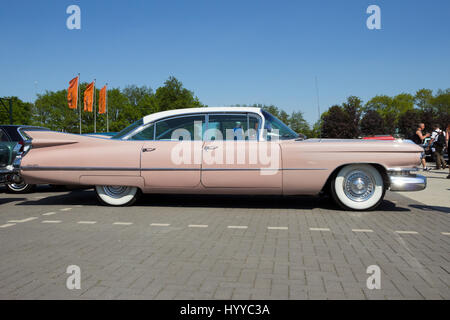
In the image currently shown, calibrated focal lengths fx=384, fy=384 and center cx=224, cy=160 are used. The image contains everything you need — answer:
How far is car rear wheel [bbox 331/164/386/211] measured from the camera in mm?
6355

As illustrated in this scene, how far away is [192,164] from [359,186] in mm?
2796

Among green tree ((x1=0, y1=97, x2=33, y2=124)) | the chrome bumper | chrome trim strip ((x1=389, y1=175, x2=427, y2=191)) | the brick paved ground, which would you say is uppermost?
green tree ((x1=0, y1=97, x2=33, y2=124))

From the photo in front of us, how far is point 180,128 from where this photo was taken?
6.68 meters

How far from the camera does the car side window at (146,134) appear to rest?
21.9 ft

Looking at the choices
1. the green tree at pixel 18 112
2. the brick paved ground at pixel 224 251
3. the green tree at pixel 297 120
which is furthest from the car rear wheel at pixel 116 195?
the green tree at pixel 297 120

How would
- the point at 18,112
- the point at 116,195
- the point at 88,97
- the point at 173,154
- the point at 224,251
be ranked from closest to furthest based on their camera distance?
the point at 224,251 → the point at 173,154 → the point at 116,195 → the point at 88,97 → the point at 18,112

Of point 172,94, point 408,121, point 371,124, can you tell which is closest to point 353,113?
point 371,124

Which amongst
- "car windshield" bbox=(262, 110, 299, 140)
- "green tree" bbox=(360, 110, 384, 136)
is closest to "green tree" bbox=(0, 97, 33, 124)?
"green tree" bbox=(360, 110, 384, 136)

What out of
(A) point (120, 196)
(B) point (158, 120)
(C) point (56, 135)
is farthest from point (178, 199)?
(C) point (56, 135)

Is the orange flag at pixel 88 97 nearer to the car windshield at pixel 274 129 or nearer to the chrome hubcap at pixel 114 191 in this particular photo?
the chrome hubcap at pixel 114 191

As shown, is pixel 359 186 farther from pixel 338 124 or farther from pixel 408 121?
pixel 408 121

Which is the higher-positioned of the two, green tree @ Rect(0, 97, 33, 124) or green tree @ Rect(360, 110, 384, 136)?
green tree @ Rect(0, 97, 33, 124)

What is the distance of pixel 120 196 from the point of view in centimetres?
685

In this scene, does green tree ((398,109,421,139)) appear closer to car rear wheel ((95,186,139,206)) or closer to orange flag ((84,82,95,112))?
orange flag ((84,82,95,112))
